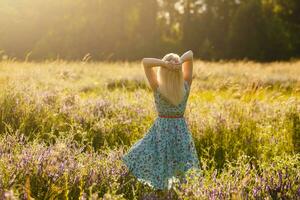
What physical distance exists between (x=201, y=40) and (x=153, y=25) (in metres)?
4.31

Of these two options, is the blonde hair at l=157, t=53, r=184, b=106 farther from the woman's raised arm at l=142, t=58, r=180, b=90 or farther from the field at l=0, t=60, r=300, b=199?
the field at l=0, t=60, r=300, b=199

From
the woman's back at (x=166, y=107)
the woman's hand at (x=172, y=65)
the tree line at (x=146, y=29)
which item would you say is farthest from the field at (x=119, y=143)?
the tree line at (x=146, y=29)

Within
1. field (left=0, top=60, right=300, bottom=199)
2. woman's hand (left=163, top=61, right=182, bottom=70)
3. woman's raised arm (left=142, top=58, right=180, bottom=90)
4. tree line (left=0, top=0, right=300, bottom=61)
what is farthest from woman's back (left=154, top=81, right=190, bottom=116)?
tree line (left=0, top=0, right=300, bottom=61)

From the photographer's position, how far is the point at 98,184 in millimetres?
4555

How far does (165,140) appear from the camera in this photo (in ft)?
17.2

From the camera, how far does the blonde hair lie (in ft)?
17.0

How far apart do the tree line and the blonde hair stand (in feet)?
109

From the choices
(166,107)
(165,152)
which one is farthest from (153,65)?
(165,152)

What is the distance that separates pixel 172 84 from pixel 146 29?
37224mm

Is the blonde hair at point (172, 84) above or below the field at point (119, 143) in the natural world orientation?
above

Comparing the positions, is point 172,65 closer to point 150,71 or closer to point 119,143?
point 150,71

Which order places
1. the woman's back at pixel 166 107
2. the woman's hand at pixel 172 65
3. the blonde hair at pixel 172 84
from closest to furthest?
the woman's hand at pixel 172 65 → the blonde hair at pixel 172 84 → the woman's back at pixel 166 107

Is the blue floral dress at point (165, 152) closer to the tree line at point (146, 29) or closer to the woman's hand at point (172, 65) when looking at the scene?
the woman's hand at point (172, 65)

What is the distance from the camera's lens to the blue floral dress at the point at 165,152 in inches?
A: 205
